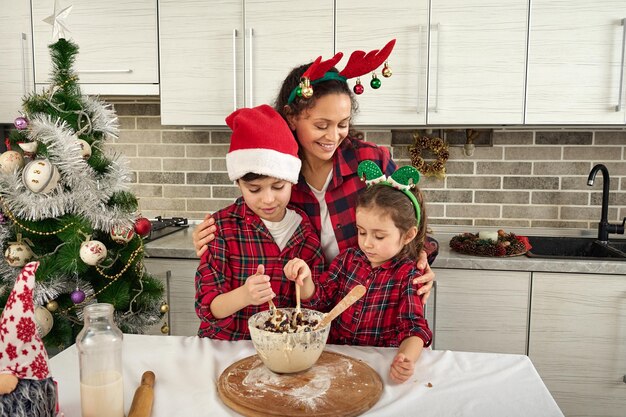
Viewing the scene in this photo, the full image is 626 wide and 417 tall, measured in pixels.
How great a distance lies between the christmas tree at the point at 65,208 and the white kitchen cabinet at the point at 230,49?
689 mm

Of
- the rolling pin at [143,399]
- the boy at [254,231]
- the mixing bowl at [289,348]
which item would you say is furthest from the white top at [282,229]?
the rolling pin at [143,399]

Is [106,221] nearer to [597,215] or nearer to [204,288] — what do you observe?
[204,288]

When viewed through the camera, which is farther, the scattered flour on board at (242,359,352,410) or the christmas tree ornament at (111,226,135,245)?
the christmas tree ornament at (111,226,135,245)

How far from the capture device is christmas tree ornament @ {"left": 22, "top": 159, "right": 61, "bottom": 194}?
169 centimetres

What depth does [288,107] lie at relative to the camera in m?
1.56

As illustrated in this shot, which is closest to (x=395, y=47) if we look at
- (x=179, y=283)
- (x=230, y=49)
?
(x=230, y=49)

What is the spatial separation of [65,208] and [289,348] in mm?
1172

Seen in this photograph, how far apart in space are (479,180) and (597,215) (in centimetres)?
62

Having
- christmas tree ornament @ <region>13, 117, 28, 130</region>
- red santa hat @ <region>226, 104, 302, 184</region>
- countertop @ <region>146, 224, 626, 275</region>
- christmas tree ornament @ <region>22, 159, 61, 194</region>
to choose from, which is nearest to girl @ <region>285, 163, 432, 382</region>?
red santa hat @ <region>226, 104, 302, 184</region>

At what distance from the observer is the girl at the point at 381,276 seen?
1.41 metres

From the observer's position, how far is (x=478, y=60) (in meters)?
2.38

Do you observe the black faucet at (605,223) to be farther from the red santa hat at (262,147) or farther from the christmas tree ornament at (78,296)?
the christmas tree ornament at (78,296)

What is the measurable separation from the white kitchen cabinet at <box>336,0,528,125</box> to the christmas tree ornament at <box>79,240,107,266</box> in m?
1.37

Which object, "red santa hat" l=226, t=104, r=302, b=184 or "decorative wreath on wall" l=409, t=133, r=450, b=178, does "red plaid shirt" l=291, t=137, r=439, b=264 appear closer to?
"red santa hat" l=226, t=104, r=302, b=184
